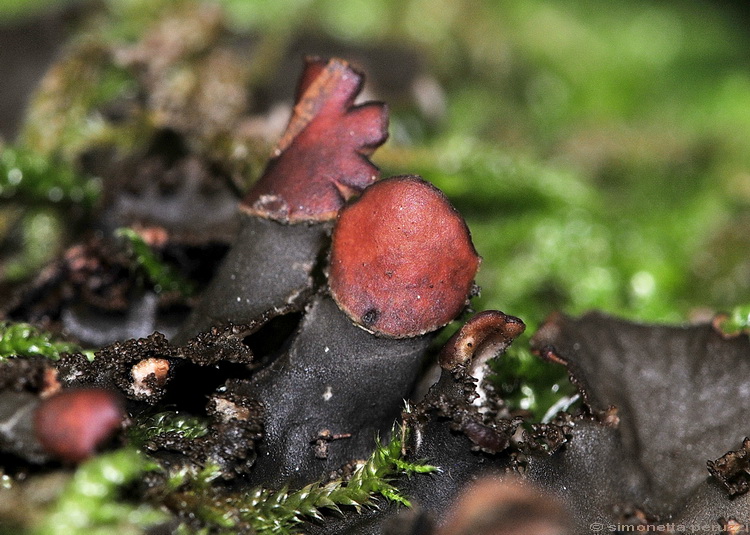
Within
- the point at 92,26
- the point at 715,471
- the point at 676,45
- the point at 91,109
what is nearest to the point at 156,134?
the point at 91,109

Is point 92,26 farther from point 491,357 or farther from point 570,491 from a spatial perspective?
point 570,491

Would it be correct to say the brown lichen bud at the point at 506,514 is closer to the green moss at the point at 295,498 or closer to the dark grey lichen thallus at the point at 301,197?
the green moss at the point at 295,498

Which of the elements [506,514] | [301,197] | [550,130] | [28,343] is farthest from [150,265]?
[550,130]

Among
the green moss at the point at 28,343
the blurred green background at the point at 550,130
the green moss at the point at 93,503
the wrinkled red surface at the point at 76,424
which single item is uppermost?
the wrinkled red surface at the point at 76,424

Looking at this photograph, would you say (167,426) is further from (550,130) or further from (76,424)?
(550,130)

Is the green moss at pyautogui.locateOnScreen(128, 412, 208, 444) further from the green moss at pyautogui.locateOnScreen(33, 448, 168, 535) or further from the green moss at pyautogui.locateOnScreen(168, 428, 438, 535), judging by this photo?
the green moss at pyautogui.locateOnScreen(33, 448, 168, 535)

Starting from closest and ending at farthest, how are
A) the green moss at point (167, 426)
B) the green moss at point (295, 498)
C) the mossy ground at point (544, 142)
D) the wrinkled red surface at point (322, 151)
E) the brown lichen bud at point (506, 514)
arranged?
the brown lichen bud at point (506, 514) < the green moss at point (295, 498) < the green moss at point (167, 426) < the wrinkled red surface at point (322, 151) < the mossy ground at point (544, 142)

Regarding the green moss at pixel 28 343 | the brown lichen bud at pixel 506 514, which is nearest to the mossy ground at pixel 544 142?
the green moss at pixel 28 343

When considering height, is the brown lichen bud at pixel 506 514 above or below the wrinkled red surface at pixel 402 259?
below
